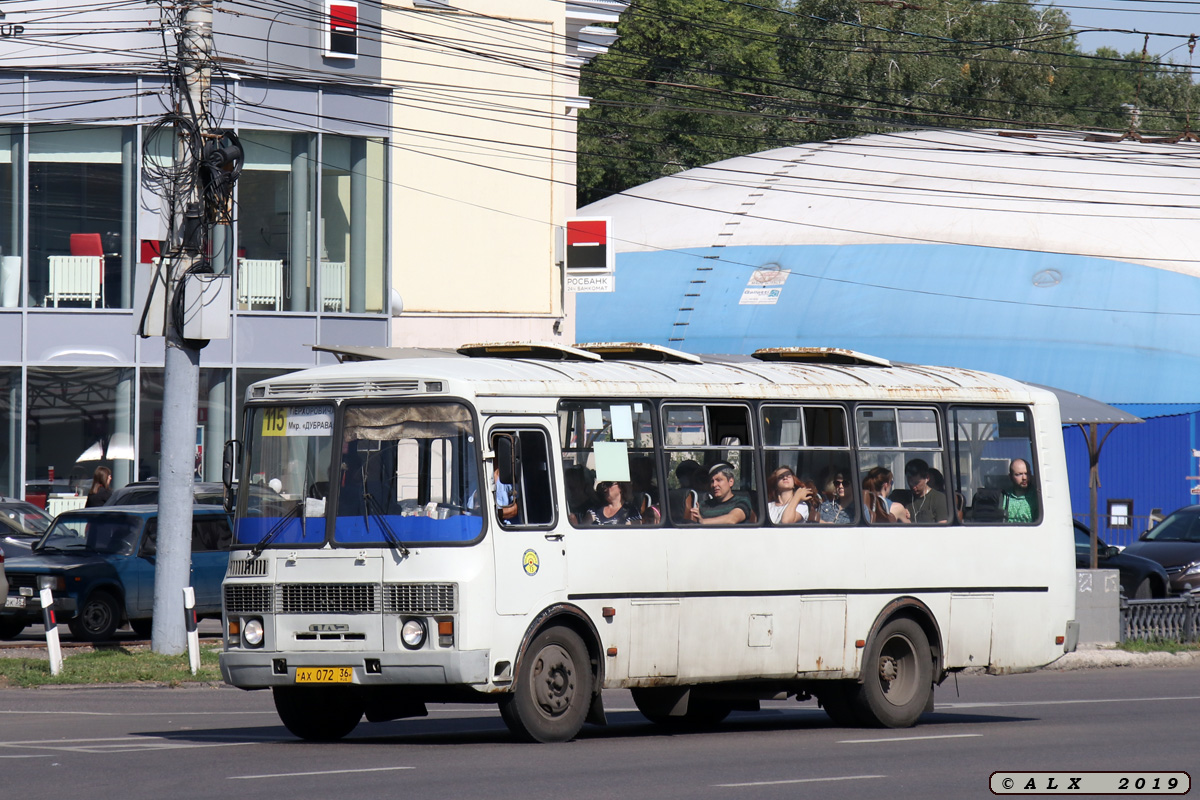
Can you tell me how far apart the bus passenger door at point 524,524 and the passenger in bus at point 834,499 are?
8.83ft

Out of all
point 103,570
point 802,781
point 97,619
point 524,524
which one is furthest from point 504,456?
point 97,619

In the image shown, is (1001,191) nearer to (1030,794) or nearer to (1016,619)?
(1016,619)

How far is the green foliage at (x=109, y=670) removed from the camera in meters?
18.2

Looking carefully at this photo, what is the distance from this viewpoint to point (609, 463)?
13.2m

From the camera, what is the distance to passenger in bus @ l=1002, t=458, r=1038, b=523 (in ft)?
51.0

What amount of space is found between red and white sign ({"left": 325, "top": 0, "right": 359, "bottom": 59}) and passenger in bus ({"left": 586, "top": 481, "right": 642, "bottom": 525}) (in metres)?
23.5

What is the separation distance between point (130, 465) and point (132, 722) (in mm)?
18746

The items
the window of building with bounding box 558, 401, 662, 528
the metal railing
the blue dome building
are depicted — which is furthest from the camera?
the blue dome building

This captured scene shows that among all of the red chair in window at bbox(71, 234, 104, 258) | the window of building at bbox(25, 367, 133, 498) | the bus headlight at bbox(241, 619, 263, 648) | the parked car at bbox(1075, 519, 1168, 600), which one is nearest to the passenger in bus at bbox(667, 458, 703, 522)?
the bus headlight at bbox(241, 619, 263, 648)

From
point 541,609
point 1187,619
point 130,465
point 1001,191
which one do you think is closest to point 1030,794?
point 541,609

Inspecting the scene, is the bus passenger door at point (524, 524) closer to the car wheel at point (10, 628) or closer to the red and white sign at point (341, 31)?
the car wheel at point (10, 628)

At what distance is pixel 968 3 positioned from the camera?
95375 millimetres

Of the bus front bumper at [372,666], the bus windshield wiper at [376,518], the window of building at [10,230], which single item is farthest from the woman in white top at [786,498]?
the window of building at [10,230]

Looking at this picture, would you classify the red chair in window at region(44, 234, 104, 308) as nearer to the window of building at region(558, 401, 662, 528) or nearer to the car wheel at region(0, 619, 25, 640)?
the car wheel at region(0, 619, 25, 640)
